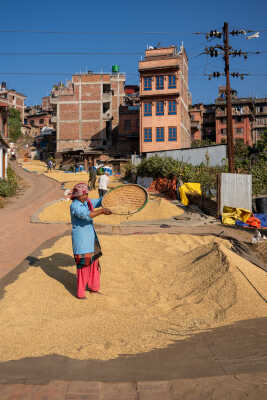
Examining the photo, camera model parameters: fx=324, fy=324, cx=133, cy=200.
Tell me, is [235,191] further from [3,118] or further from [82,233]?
[3,118]

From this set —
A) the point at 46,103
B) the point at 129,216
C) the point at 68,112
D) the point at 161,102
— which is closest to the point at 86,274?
the point at 129,216

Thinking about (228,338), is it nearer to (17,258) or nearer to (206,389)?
(206,389)

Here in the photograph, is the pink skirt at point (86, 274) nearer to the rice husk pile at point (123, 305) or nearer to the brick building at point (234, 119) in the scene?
the rice husk pile at point (123, 305)

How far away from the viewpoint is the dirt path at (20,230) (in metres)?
7.09

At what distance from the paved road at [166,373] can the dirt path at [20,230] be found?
11.6 feet

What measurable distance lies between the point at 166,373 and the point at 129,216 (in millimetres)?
10755

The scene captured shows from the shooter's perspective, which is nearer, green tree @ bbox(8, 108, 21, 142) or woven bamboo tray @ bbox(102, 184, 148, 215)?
woven bamboo tray @ bbox(102, 184, 148, 215)

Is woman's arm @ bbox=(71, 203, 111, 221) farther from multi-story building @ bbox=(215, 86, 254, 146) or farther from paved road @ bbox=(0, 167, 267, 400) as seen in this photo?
multi-story building @ bbox=(215, 86, 254, 146)

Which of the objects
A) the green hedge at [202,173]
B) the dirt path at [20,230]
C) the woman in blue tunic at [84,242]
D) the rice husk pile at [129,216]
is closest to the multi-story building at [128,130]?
the dirt path at [20,230]

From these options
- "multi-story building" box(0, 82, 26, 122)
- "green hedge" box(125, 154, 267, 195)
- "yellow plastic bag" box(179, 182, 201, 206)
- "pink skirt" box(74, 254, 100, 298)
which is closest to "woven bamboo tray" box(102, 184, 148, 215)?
"pink skirt" box(74, 254, 100, 298)

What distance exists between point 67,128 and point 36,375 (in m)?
46.9

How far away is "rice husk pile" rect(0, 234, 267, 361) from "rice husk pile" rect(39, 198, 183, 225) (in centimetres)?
538

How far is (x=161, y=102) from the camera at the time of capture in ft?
107

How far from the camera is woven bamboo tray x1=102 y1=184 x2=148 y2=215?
5887 mm
